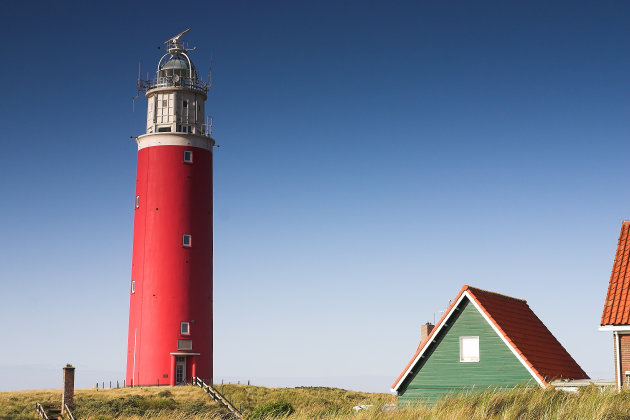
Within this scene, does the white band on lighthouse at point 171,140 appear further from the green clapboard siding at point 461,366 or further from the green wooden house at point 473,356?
the green clapboard siding at point 461,366

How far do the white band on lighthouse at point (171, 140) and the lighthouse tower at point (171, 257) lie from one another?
33mm

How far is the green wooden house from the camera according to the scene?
3072 cm

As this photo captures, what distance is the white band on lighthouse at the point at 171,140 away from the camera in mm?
54812

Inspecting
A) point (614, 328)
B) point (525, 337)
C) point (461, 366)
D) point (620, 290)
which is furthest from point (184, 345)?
point (614, 328)

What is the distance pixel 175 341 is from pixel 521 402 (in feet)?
120

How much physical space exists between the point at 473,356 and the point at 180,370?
25949 mm

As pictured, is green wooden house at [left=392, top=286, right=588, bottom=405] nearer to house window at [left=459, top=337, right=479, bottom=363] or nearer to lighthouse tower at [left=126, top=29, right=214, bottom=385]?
house window at [left=459, top=337, right=479, bottom=363]

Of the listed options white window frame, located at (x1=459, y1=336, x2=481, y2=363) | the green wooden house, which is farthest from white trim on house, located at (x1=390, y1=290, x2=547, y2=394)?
white window frame, located at (x1=459, y1=336, x2=481, y2=363)

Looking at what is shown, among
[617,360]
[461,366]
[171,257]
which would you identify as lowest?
[461,366]

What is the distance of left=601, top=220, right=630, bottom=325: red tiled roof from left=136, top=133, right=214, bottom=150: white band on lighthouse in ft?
101

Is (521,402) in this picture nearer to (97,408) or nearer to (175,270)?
(97,408)

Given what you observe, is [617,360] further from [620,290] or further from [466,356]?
[466,356]

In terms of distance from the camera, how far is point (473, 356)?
3155cm

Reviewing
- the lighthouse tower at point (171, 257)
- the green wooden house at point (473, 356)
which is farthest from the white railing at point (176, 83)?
the green wooden house at point (473, 356)
